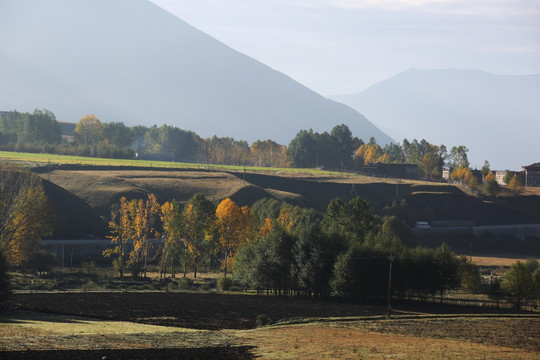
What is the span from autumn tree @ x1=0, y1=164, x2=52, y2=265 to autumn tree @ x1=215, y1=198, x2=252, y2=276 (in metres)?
30.2

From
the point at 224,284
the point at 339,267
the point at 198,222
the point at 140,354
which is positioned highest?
the point at 198,222

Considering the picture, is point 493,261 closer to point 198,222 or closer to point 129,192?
point 198,222

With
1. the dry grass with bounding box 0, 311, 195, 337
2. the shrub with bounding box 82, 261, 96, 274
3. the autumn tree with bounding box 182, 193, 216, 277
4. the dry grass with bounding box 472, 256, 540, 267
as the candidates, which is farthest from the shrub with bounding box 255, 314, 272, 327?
the dry grass with bounding box 472, 256, 540, 267

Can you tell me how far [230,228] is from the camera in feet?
408

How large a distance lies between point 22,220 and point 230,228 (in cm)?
3616

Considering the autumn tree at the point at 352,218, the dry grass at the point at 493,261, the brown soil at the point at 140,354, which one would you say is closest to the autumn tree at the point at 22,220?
the autumn tree at the point at 352,218

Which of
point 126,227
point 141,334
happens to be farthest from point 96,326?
point 126,227

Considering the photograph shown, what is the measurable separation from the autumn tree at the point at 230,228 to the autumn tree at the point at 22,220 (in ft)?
99.1

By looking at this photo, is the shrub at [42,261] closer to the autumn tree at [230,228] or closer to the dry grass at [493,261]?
the autumn tree at [230,228]

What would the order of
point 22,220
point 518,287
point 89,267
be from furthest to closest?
point 22,220 → point 89,267 → point 518,287

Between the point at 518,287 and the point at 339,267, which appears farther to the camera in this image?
the point at 339,267

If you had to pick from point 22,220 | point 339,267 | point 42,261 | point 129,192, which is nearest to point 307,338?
point 339,267

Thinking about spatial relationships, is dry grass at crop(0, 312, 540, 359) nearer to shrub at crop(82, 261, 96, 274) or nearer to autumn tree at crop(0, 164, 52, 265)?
autumn tree at crop(0, 164, 52, 265)

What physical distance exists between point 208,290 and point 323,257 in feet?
59.1
